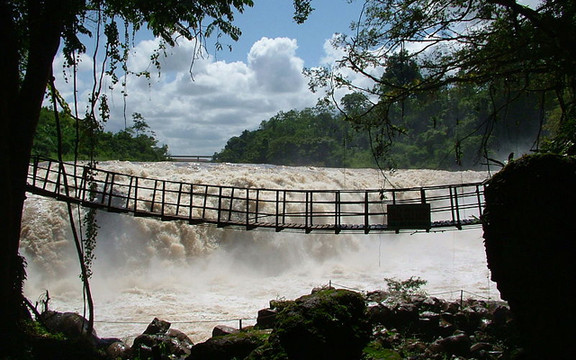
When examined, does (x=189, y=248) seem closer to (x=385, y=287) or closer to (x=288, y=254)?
(x=288, y=254)

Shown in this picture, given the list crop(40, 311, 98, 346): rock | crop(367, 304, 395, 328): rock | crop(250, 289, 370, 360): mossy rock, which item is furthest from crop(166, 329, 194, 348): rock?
crop(250, 289, 370, 360): mossy rock

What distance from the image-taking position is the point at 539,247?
4.82 m

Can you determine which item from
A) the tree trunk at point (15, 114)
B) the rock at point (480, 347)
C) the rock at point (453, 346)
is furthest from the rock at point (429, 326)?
the tree trunk at point (15, 114)

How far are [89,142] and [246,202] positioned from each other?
732cm

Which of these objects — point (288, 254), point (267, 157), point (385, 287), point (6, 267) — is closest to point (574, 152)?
point (6, 267)

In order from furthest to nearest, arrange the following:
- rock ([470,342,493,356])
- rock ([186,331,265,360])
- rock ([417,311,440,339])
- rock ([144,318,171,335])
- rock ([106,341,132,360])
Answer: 1. rock ([144,318,171,335])
2. rock ([417,311,440,339])
3. rock ([106,341,132,360])
4. rock ([470,342,493,356])
5. rock ([186,331,265,360])

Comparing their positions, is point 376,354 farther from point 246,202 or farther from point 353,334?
point 246,202

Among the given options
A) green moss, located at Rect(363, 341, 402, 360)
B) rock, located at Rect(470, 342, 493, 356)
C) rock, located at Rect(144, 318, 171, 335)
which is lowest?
rock, located at Rect(144, 318, 171, 335)

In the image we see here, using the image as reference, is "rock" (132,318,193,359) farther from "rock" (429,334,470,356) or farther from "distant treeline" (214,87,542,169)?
→ "distant treeline" (214,87,542,169)

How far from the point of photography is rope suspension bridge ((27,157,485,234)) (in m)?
9.96

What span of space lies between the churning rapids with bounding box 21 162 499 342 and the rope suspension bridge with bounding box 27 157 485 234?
0.82 meters

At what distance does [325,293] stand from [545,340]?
2381mm

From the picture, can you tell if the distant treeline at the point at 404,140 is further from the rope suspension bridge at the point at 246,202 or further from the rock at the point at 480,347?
the rock at the point at 480,347

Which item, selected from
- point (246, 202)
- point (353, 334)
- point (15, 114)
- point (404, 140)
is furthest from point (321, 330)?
point (404, 140)
